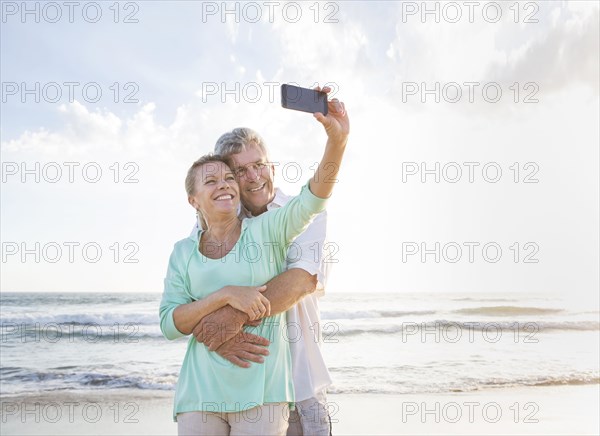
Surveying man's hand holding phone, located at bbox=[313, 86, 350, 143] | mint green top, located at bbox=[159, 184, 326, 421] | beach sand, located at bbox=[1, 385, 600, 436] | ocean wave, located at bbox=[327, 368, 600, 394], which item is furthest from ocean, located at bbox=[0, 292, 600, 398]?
man's hand holding phone, located at bbox=[313, 86, 350, 143]

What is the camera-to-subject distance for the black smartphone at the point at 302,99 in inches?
86.4

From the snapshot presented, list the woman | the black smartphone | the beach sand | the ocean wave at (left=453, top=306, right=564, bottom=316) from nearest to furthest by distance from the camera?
1. the black smartphone
2. the woman
3. the beach sand
4. the ocean wave at (left=453, top=306, right=564, bottom=316)

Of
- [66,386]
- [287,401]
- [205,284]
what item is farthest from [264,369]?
[66,386]

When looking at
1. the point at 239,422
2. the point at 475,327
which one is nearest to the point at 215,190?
the point at 239,422

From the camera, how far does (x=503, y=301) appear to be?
18516mm

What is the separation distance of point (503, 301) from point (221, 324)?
17.3m

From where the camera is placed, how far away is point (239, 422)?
2309 millimetres

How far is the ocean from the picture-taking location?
9156 millimetres

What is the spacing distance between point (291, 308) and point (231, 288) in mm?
374

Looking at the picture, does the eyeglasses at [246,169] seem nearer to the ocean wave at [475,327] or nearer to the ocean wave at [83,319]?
the ocean wave at [475,327]

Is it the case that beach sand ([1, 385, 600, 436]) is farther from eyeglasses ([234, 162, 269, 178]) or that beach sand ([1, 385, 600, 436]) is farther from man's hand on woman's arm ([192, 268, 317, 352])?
man's hand on woman's arm ([192, 268, 317, 352])

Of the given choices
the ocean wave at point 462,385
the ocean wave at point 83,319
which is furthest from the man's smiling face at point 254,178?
the ocean wave at point 83,319

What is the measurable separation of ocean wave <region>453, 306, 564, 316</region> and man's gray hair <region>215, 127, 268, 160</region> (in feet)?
50.8

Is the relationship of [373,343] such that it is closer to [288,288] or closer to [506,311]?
[506,311]
